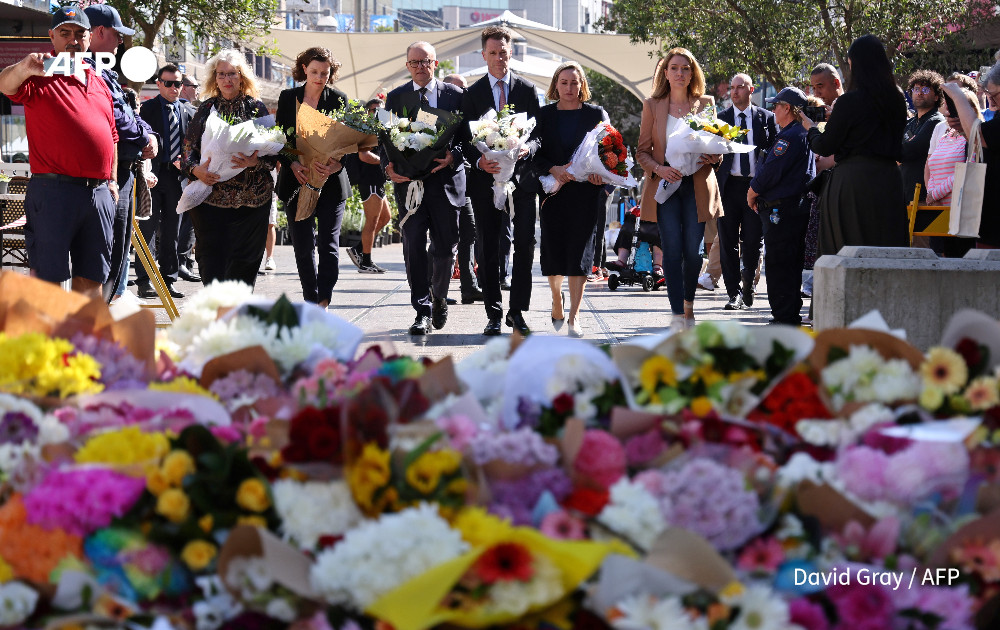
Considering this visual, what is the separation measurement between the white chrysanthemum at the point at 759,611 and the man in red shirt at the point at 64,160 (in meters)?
5.59

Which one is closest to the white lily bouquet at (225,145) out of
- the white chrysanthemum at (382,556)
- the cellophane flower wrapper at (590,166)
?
the cellophane flower wrapper at (590,166)

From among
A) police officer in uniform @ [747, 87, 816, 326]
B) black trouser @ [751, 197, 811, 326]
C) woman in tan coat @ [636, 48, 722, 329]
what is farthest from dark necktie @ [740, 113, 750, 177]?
woman in tan coat @ [636, 48, 722, 329]

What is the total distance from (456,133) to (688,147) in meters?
1.63

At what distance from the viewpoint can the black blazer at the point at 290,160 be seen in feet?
27.3

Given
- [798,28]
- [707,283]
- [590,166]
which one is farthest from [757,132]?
[798,28]

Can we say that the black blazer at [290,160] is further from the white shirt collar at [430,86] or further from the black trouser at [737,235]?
the black trouser at [737,235]

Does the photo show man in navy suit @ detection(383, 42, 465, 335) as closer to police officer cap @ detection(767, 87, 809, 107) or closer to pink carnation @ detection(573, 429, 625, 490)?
police officer cap @ detection(767, 87, 809, 107)

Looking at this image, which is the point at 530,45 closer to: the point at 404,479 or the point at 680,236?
the point at 680,236

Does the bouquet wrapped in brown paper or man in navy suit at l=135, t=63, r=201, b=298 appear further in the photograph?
man in navy suit at l=135, t=63, r=201, b=298

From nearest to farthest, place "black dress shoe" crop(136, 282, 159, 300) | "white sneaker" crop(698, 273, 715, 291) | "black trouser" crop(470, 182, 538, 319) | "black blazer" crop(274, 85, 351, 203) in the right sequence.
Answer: "black blazer" crop(274, 85, 351, 203) → "black trouser" crop(470, 182, 538, 319) → "black dress shoe" crop(136, 282, 159, 300) → "white sneaker" crop(698, 273, 715, 291)

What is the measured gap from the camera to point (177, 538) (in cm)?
186

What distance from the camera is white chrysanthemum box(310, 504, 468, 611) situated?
5.54 ft

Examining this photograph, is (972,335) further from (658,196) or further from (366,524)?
(658,196)

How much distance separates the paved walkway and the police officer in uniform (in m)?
0.53
